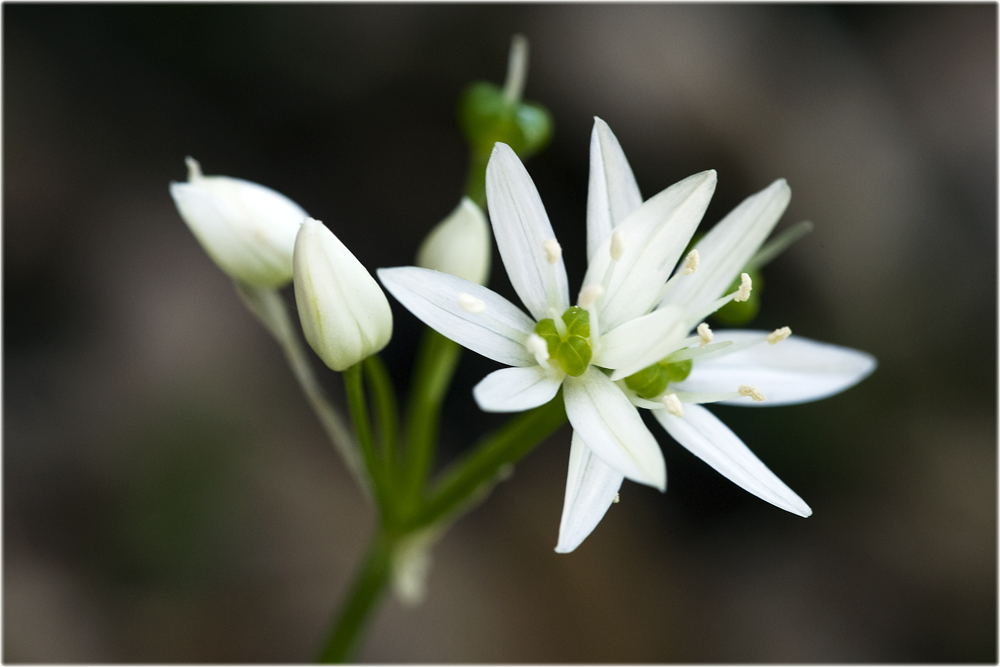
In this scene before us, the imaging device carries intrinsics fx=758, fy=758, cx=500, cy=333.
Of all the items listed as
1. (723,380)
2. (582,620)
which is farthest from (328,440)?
(723,380)

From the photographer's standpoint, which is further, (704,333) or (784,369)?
(784,369)

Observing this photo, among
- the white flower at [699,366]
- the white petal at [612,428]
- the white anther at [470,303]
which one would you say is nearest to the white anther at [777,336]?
the white flower at [699,366]

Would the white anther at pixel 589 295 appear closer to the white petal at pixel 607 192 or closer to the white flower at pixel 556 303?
the white flower at pixel 556 303

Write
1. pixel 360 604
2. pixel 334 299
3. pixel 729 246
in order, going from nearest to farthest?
pixel 334 299 → pixel 729 246 → pixel 360 604

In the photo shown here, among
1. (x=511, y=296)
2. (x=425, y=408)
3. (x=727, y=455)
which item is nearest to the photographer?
(x=727, y=455)

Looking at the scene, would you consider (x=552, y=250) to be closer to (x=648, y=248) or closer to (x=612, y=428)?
(x=648, y=248)

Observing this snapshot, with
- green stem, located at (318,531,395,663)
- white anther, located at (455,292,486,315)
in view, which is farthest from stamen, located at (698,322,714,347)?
green stem, located at (318,531,395,663)

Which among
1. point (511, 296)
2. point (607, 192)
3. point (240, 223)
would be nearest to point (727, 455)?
point (607, 192)
